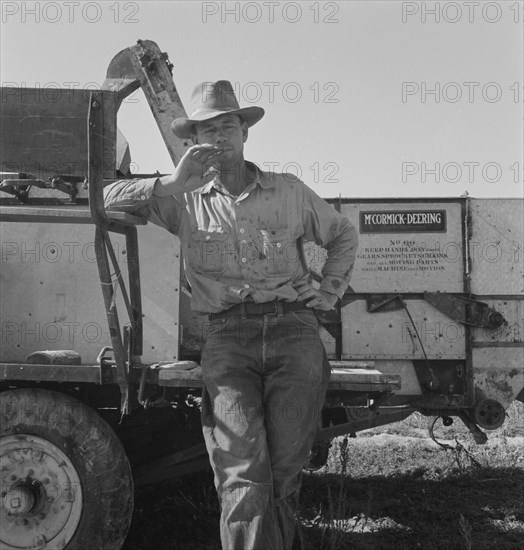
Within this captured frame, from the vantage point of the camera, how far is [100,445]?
3.83 metres

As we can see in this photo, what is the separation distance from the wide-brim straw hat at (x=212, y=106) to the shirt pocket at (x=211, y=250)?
54 cm

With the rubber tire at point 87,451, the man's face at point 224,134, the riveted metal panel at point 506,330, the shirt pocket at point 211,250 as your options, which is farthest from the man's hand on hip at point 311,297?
the riveted metal panel at point 506,330

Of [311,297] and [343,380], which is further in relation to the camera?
[343,380]

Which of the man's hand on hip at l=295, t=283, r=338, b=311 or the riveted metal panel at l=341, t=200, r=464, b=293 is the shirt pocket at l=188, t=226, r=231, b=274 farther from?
the riveted metal panel at l=341, t=200, r=464, b=293

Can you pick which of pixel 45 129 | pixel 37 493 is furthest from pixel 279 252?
pixel 37 493

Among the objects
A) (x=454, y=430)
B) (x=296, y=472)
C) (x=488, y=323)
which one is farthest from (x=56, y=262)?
(x=454, y=430)

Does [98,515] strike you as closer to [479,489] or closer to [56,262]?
[56,262]

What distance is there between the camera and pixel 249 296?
3.38 meters

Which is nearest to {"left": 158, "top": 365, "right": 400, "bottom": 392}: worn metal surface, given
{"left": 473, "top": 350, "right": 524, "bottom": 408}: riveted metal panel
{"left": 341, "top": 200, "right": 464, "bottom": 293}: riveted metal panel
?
{"left": 341, "top": 200, "right": 464, "bottom": 293}: riveted metal panel

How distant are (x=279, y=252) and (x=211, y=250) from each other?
34 cm

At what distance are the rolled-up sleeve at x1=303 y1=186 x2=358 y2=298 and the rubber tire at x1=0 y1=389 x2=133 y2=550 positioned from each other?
1.49 m

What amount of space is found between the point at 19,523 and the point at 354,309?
2996mm

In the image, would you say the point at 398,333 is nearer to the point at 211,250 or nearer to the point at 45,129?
the point at 211,250

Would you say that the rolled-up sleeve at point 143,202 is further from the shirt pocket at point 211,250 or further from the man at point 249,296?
the shirt pocket at point 211,250
